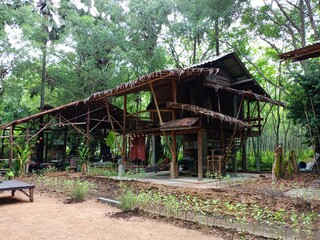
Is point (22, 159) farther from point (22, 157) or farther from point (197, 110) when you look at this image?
point (197, 110)

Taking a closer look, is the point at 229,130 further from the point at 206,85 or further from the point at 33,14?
the point at 33,14

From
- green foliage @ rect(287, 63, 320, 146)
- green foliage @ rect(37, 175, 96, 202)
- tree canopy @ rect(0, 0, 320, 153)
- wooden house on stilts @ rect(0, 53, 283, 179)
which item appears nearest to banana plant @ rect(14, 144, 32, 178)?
wooden house on stilts @ rect(0, 53, 283, 179)

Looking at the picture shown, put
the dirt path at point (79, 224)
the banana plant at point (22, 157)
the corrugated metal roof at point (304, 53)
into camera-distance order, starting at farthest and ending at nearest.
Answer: the banana plant at point (22, 157), the corrugated metal roof at point (304, 53), the dirt path at point (79, 224)

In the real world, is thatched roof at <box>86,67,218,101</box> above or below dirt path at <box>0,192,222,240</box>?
A: above

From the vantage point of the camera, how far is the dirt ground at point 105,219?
4227mm

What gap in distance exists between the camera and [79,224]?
15.9ft

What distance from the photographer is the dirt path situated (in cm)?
417

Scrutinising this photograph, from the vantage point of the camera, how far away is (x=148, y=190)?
24.2ft

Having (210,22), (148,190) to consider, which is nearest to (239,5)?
(210,22)

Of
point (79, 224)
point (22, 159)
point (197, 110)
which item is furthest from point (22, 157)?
point (79, 224)

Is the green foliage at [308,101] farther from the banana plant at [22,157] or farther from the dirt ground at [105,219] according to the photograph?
the banana plant at [22,157]

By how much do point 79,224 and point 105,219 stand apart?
51 centimetres

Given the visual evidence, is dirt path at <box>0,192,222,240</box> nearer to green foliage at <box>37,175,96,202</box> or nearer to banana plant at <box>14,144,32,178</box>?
green foliage at <box>37,175,96,202</box>

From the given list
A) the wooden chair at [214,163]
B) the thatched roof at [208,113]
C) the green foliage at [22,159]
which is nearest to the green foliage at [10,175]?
the green foliage at [22,159]
